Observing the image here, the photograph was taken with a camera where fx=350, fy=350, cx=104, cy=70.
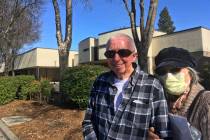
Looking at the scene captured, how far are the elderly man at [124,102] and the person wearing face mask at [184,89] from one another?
13cm

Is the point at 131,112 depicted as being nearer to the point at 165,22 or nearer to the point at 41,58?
the point at 41,58

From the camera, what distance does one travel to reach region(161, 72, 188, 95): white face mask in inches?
108

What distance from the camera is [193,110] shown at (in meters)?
2.64

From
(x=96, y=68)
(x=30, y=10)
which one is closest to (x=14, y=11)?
(x=30, y=10)

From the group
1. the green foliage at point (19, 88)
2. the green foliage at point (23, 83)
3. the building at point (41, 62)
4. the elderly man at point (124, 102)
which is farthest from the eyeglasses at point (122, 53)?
the building at point (41, 62)

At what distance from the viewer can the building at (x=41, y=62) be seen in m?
46.2

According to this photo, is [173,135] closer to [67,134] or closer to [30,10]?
[67,134]

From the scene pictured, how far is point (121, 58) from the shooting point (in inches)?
133

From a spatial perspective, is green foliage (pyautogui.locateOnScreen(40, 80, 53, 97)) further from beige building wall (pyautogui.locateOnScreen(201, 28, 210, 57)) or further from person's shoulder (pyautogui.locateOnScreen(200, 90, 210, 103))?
person's shoulder (pyautogui.locateOnScreen(200, 90, 210, 103))

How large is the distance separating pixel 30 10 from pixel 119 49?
25668 mm

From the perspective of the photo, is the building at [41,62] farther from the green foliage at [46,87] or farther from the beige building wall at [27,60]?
the green foliage at [46,87]

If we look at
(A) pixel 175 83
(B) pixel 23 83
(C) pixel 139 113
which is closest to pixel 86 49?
(B) pixel 23 83

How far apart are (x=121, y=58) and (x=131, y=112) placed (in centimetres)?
54

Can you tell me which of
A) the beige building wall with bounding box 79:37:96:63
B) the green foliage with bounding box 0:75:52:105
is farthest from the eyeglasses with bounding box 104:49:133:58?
the beige building wall with bounding box 79:37:96:63
